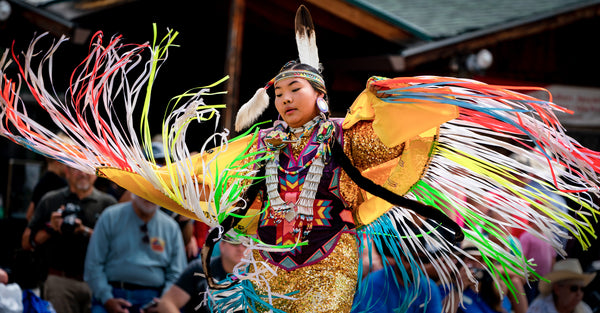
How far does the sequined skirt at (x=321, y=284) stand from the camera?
304 centimetres

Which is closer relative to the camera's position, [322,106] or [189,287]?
[322,106]

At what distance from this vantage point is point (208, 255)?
3.36 metres

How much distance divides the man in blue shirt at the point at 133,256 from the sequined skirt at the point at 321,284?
229 centimetres

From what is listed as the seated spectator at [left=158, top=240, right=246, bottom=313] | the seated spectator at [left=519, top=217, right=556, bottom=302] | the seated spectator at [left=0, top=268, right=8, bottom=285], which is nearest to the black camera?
the seated spectator at [left=0, top=268, right=8, bottom=285]

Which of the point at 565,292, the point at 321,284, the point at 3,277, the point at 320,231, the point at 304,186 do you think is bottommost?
the point at 565,292

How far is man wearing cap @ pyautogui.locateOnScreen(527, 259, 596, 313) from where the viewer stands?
486 cm

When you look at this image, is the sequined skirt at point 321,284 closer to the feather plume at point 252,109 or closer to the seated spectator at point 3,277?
the feather plume at point 252,109

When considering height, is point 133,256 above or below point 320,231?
below

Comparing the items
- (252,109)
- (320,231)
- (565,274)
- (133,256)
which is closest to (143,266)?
(133,256)

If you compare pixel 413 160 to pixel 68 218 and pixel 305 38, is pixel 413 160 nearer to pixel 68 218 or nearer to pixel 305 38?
pixel 305 38

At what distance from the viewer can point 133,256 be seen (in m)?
5.23

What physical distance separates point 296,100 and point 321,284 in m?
0.86

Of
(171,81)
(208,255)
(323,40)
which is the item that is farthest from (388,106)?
(171,81)

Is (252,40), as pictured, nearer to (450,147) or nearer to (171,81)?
(171,81)
